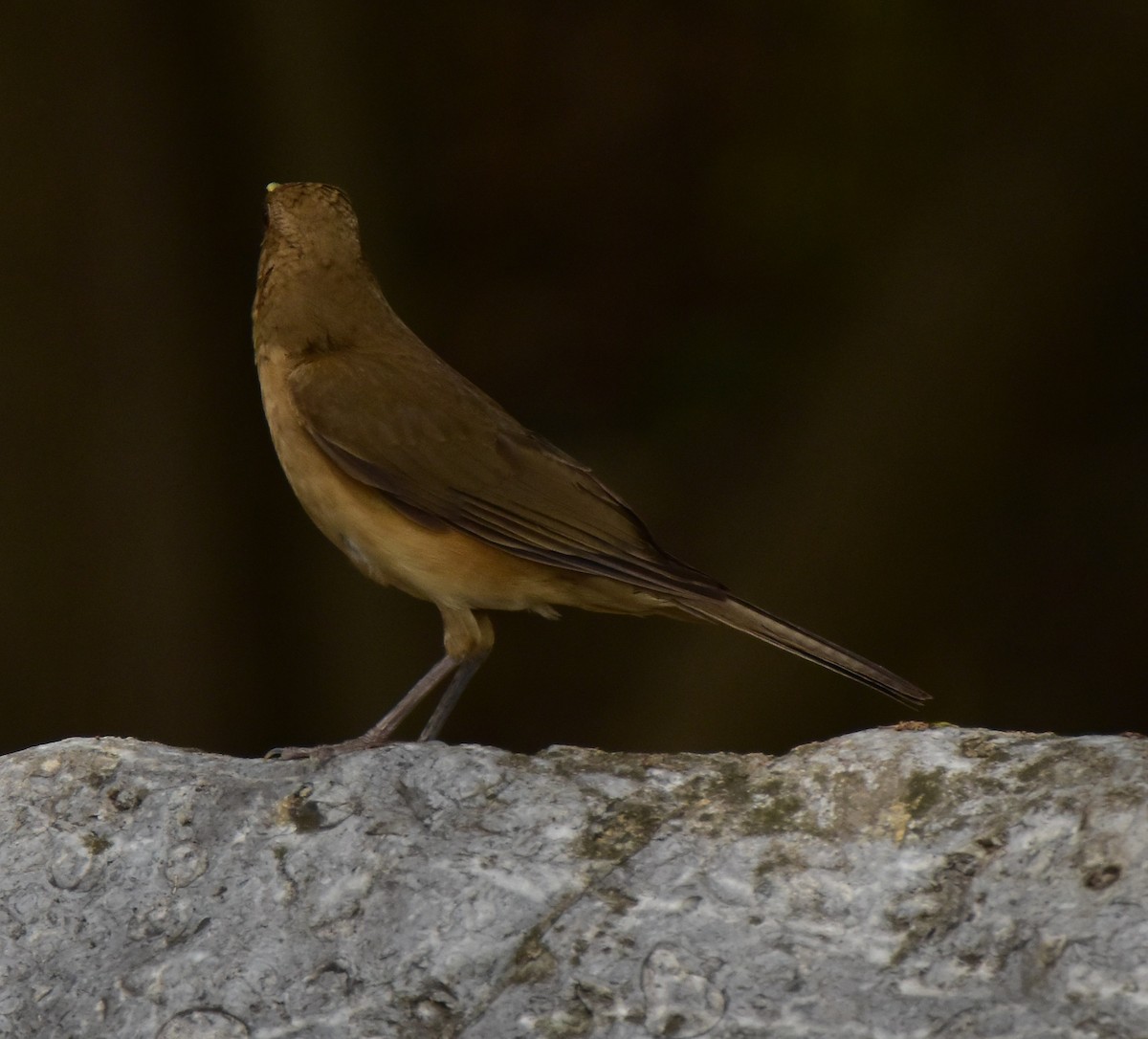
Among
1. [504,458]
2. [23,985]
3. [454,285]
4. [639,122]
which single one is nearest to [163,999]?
[23,985]

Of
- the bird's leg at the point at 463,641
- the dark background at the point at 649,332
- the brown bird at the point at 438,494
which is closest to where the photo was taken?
the brown bird at the point at 438,494

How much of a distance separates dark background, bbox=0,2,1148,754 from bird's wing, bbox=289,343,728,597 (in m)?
2.25

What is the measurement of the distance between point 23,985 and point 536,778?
40.0 inches

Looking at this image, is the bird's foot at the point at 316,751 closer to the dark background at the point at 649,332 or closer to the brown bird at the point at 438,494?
the brown bird at the point at 438,494

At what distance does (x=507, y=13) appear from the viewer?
26.7 feet

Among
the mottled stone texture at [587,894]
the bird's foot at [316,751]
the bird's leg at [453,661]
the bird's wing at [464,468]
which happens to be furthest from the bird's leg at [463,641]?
the mottled stone texture at [587,894]

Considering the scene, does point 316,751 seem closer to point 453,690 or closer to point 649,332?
point 453,690

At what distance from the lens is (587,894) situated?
324cm

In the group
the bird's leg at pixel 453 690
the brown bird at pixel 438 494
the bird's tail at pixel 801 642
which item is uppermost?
the brown bird at pixel 438 494

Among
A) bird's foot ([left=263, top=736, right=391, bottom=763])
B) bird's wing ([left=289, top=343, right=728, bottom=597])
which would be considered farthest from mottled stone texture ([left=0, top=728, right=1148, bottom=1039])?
bird's wing ([left=289, top=343, right=728, bottom=597])

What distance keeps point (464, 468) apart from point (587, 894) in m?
1.87

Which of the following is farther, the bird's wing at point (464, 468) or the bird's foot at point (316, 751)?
the bird's wing at point (464, 468)

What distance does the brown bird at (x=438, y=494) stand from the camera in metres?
4.66

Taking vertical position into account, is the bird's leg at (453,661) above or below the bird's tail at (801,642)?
below
